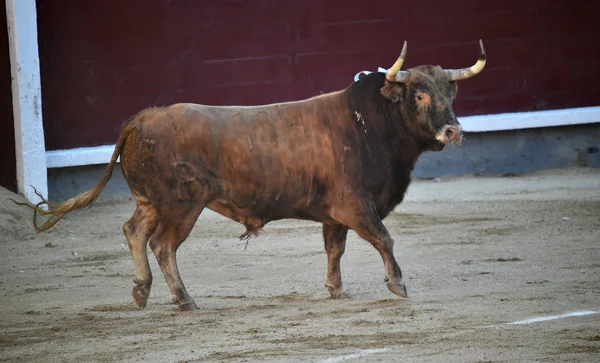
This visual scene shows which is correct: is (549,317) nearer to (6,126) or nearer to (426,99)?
(426,99)

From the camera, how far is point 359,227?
6.44 metres

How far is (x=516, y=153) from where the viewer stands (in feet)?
36.3

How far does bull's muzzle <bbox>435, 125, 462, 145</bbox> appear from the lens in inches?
257

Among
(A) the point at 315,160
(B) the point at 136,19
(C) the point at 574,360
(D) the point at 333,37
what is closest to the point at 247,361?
(C) the point at 574,360

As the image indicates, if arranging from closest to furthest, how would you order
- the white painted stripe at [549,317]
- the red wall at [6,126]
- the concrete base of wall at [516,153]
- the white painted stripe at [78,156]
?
the white painted stripe at [549,317] → the red wall at [6,126] → the white painted stripe at [78,156] → the concrete base of wall at [516,153]

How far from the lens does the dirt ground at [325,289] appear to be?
212 inches

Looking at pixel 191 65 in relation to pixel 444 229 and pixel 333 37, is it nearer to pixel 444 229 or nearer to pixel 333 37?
pixel 333 37

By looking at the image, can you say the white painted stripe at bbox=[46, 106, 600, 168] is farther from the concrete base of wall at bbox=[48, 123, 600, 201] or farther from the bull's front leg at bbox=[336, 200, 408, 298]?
the bull's front leg at bbox=[336, 200, 408, 298]

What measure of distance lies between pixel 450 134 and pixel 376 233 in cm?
63

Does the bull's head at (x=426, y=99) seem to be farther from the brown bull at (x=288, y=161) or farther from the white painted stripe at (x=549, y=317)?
the white painted stripe at (x=549, y=317)

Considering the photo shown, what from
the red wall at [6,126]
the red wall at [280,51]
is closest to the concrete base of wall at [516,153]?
the red wall at [280,51]

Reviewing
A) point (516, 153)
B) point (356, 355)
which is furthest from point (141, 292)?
point (516, 153)

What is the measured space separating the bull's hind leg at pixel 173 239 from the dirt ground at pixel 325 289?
0.32ft

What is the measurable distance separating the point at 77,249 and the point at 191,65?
2256 mm
